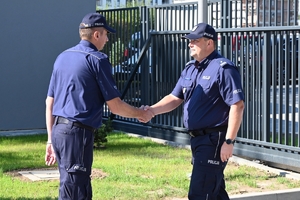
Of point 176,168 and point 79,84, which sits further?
point 176,168

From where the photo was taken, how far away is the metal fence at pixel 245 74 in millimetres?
10211

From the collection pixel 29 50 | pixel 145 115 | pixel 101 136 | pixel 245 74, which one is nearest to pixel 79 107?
pixel 145 115

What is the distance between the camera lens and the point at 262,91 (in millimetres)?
10797

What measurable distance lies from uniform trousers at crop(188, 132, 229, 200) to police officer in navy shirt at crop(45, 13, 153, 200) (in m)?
0.93

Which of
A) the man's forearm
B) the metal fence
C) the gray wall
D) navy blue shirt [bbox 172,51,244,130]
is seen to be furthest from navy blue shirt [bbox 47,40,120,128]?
the gray wall

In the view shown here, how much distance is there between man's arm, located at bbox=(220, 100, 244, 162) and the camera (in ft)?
19.7

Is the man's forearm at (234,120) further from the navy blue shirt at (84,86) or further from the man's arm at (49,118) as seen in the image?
the man's arm at (49,118)

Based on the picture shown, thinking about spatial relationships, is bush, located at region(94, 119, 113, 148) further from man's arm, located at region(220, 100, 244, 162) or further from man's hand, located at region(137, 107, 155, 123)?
man's arm, located at region(220, 100, 244, 162)

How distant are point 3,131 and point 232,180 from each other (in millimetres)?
6668

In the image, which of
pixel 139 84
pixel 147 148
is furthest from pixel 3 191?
pixel 139 84

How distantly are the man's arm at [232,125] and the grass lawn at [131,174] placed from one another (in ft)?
7.57

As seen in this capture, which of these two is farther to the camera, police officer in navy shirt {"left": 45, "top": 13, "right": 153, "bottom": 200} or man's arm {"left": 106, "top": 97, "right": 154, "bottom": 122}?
man's arm {"left": 106, "top": 97, "right": 154, "bottom": 122}

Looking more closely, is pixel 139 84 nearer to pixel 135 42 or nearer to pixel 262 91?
pixel 135 42

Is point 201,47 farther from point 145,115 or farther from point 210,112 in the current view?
point 145,115
